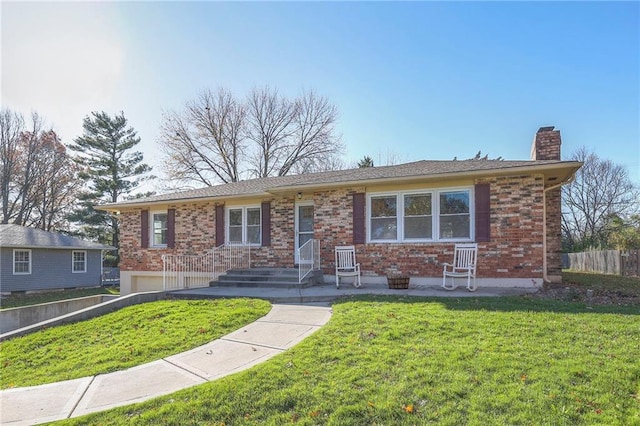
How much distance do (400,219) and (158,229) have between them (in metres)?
9.47

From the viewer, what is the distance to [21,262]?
59.2 feet

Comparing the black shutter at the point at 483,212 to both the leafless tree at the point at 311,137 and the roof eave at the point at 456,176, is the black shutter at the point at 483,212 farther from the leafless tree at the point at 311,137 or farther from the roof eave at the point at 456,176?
the leafless tree at the point at 311,137

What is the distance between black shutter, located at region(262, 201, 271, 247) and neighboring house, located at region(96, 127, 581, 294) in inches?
1.3

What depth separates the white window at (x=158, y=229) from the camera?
13.8 metres

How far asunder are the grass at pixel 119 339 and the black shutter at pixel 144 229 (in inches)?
252

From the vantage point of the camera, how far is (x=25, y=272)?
59.4ft

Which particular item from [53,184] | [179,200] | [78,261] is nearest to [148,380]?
[179,200]

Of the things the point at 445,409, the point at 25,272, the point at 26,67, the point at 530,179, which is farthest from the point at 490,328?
the point at 25,272

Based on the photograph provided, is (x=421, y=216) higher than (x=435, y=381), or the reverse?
(x=421, y=216)

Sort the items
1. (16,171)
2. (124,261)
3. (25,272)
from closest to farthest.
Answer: (124,261) < (25,272) < (16,171)

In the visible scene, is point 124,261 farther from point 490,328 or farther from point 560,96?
point 560,96

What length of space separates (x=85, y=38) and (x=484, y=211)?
9707mm

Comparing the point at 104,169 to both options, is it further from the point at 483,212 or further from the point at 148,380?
the point at 148,380

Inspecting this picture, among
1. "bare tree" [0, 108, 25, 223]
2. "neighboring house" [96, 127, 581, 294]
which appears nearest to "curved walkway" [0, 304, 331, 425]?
"neighboring house" [96, 127, 581, 294]
